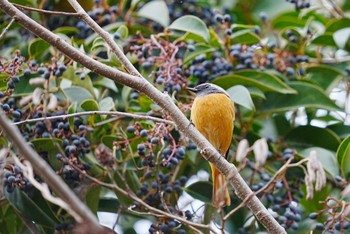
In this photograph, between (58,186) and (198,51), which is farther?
(198,51)

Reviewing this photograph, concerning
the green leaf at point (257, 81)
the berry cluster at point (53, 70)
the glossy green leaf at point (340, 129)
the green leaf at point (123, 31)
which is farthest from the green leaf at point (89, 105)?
the glossy green leaf at point (340, 129)

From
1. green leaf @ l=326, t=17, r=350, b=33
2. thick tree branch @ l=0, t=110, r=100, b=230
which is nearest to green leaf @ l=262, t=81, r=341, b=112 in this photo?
green leaf @ l=326, t=17, r=350, b=33

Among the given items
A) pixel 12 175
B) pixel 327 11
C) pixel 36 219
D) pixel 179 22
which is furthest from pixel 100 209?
pixel 327 11

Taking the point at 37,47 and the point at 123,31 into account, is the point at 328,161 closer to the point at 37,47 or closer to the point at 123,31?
the point at 123,31

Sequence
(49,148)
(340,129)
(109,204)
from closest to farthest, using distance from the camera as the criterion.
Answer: (49,148), (109,204), (340,129)

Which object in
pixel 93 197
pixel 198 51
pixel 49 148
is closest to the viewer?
pixel 49 148

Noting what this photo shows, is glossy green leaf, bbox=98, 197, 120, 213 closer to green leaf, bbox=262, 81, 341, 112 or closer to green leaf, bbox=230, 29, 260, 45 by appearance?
green leaf, bbox=262, 81, 341, 112

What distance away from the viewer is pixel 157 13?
3521 mm

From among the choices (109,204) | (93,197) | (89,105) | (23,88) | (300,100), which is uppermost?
(23,88)

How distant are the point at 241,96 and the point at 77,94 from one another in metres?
0.73

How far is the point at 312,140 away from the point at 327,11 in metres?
1.15

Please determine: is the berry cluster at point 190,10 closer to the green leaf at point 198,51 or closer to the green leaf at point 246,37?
the green leaf at point 246,37

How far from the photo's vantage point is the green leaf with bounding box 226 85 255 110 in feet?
9.87

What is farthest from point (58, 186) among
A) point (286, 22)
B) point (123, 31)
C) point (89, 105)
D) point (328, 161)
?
point (286, 22)
